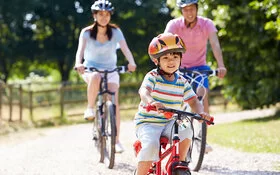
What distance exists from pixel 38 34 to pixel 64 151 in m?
33.9

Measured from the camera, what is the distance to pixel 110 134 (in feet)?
25.4

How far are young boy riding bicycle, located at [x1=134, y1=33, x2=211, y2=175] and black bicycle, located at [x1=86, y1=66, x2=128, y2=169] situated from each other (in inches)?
90.2

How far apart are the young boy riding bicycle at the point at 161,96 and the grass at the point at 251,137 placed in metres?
4.36

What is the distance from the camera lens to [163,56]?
17.1 feet

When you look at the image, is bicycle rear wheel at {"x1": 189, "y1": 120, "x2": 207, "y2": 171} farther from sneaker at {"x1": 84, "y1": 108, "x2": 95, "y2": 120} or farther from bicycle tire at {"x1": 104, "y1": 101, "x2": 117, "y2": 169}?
sneaker at {"x1": 84, "y1": 108, "x2": 95, "y2": 120}

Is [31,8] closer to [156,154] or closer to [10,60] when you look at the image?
[10,60]

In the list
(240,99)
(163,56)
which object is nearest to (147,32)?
(240,99)

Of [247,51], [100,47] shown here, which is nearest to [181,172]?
[100,47]

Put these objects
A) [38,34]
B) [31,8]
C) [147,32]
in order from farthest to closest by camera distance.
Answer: [38,34], [147,32], [31,8]

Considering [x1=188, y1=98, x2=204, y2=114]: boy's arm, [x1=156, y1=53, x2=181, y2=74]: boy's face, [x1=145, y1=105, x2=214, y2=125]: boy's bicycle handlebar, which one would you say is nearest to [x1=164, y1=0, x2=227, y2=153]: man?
[x1=188, y1=98, x2=204, y2=114]: boy's arm

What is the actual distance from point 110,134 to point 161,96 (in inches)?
99.2

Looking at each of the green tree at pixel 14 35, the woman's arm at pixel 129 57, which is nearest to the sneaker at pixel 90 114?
the woman's arm at pixel 129 57

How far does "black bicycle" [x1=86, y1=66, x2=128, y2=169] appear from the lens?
764 cm

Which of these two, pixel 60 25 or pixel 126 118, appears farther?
pixel 60 25
